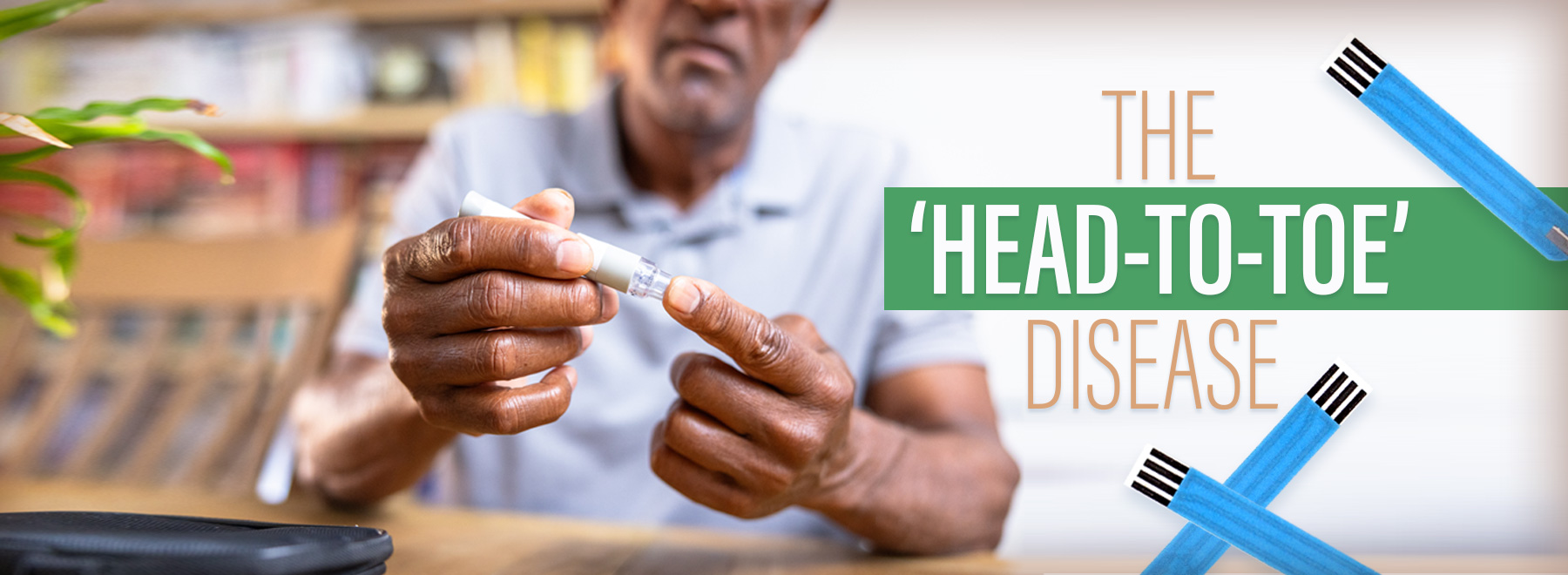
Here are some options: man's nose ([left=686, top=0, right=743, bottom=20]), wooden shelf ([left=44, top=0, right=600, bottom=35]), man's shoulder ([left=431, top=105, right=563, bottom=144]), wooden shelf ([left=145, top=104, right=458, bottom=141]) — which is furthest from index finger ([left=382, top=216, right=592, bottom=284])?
wooden shelf ([left=145, top=104, right=458, bottom=141])

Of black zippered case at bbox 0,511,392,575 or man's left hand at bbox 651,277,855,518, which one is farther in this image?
man's left hand at bbox 651,277,855,518

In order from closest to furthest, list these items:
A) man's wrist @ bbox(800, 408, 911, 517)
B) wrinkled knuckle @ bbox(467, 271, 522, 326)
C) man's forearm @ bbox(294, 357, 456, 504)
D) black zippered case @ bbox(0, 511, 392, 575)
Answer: black zippered case @ bbox(0, 511, 392, 575), wrinkled knuckle @ bbox(467, 271, 522, 326), man's wrist @ bbox(800, 408, 911, 517), man's forearm @ bbox(294, 357, 456, 504)

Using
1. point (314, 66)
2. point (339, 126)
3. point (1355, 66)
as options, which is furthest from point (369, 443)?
point (314, 66)

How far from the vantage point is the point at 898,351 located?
39.1 inches

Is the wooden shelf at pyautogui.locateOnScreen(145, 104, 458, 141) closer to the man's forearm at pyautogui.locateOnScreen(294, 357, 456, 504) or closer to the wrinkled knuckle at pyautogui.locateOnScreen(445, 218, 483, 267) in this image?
the man's forearm at pyautogui.locateOnScreen(294, 357, 456, 504)

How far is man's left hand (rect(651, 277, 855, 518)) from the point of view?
49 centimetres

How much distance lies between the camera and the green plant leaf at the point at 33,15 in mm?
490

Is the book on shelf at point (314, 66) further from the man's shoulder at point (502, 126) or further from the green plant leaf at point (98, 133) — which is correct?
the green plant leaf at point (98, 133)

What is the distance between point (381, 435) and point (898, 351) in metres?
0.51

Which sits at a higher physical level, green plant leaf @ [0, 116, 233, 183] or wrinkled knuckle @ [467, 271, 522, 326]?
green plant leaf @ [0, 116, 233, 183]

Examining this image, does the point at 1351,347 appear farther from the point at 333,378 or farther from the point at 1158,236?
the point at 333,378

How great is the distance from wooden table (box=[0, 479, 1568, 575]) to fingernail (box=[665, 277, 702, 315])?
23cm

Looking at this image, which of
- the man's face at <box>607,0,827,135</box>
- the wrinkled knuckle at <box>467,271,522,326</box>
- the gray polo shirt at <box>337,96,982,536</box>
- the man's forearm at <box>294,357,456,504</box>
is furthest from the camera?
the gray polo shirt at <box>337,96,982,536</box>

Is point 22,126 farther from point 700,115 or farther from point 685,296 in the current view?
point 700,115
